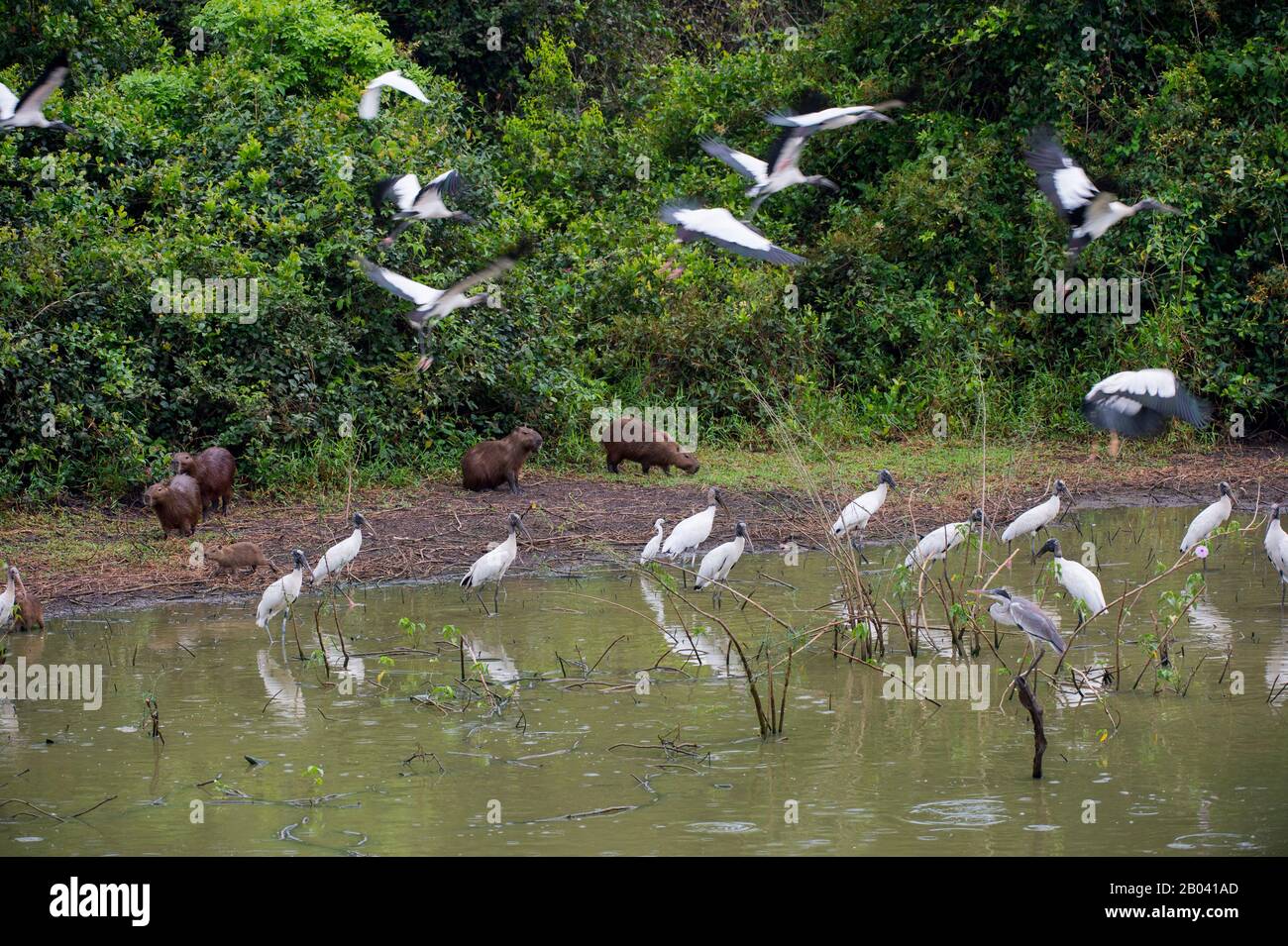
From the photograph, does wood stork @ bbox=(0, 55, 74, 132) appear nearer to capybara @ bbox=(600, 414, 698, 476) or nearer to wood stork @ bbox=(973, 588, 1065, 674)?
capybara @ bbox=(600, 414, 698, 476)

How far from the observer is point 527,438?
12.2m

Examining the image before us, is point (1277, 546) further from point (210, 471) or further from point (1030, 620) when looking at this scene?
point (210, 471)

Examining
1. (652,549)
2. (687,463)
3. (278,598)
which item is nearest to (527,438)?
(687,463)

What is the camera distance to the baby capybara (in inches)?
476

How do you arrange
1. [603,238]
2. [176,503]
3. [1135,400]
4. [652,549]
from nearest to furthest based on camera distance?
[1135,400], [652,549], [176,503], [603,238]

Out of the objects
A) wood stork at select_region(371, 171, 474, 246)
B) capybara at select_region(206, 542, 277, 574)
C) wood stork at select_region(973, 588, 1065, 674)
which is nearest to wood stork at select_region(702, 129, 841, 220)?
wood stork at select_region(371, 171, 474, 246)

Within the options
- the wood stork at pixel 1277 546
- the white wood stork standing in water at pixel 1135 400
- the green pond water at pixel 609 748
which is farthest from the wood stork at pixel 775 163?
the wood stork at pixel 1277 546

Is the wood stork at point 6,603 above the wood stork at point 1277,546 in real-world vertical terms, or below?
below

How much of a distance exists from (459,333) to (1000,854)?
28.4 ft

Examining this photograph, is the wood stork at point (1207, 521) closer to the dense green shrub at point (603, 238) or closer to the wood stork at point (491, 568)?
the dense green shrub at point (603, 238)

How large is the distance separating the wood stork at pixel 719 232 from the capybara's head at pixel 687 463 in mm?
3795

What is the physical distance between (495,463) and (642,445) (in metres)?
1.41

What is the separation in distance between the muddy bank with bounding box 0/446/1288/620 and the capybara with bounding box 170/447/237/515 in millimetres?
176

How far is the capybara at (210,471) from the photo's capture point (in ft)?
35.1
